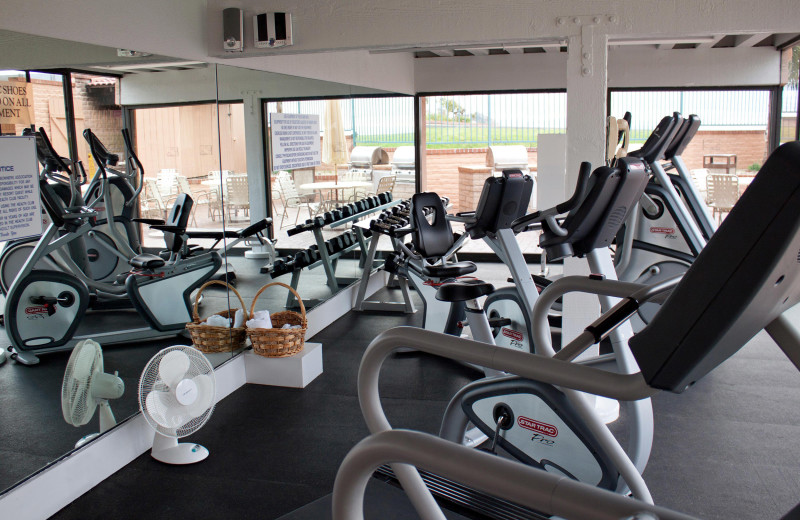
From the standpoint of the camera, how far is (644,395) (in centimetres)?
100

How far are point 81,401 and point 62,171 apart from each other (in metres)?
1.05

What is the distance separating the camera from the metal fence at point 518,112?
7.04 m

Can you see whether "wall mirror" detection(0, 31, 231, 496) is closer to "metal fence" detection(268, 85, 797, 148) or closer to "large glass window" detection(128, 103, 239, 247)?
"large glass window" detection(128, 103, 239, 247)

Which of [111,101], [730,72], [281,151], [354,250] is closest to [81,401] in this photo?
[111,101]

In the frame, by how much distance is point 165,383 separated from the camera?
322cm

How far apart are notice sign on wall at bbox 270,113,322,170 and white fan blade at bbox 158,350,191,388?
216 cm

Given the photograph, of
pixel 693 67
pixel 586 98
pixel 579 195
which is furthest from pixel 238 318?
pixel 693 67

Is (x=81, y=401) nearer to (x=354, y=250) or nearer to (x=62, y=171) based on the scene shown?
(x=62, y=171)

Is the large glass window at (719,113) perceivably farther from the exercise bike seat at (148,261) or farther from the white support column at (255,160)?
the exercise bike seat at (148,261)

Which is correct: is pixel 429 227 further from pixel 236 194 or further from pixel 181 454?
pixel 181 454

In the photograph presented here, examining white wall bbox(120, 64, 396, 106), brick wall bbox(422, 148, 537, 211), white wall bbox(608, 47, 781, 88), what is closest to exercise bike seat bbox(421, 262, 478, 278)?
white wall bbox(120, 64, 396, 106)

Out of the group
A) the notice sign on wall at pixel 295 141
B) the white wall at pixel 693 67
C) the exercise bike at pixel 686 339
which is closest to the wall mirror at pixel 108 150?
the notice sign on wall at pixel 295 141

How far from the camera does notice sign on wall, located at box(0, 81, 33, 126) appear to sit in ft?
8.64

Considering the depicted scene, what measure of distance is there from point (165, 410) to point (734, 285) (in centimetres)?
296
